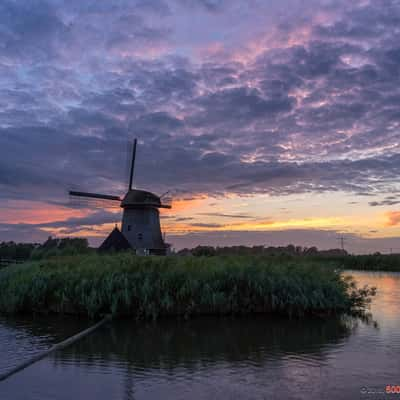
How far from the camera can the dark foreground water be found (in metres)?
6.23

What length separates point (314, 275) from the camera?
48.0 ft

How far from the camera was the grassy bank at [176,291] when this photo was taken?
41.6 ft

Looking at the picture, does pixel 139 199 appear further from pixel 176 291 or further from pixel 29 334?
pixel 29 334

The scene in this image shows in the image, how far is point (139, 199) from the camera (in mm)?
37156

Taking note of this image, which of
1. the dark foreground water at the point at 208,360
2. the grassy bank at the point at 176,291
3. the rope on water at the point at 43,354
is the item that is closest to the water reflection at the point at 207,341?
the dark foreground water at the point at 208,360

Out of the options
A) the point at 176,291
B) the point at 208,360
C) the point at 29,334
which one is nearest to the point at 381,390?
the point at 208,360

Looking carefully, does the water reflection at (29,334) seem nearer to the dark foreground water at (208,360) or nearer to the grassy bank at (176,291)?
the dark foreground water at (208,360)

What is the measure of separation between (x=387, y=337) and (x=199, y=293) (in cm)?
510

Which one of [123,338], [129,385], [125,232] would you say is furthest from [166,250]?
[129,385]

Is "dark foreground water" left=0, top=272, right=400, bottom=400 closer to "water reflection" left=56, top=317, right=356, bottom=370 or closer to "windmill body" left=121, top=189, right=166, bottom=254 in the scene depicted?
"water reflection" left=56, top=317, right=356, bottom=370

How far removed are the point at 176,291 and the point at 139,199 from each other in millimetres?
24539

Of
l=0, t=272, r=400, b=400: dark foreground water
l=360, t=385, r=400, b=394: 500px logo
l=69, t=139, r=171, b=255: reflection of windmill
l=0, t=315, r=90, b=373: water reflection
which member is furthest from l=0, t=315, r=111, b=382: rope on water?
l=69, t=139, r=171, b=255: reflection of windmill

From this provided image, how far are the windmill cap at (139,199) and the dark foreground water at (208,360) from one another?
24865 millimetres

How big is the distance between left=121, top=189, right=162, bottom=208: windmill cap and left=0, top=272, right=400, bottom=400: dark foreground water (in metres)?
24.9
